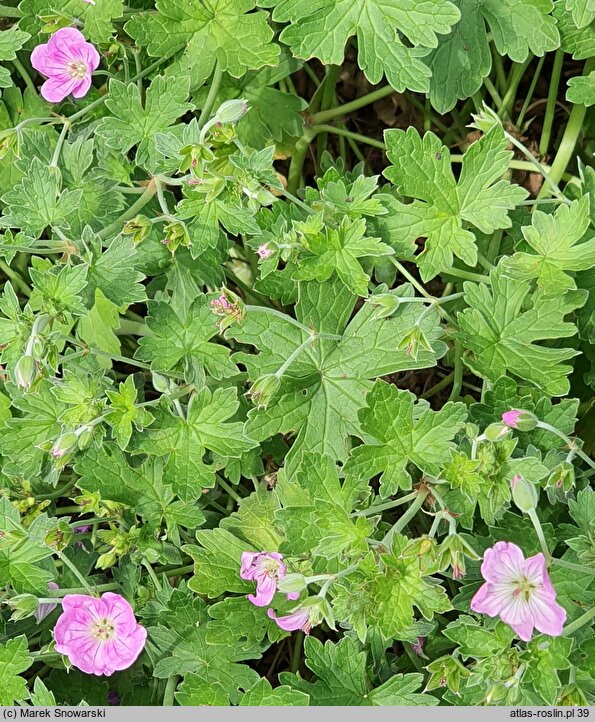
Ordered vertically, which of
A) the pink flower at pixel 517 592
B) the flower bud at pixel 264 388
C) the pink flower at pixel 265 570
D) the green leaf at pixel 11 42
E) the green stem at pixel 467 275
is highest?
the green leaf at pixel 11 42

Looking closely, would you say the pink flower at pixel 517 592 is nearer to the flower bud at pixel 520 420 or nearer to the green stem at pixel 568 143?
the flower bud at pixel 520 420

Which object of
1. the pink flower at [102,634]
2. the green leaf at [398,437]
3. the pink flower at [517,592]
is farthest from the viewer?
the pink flower at [102,634]

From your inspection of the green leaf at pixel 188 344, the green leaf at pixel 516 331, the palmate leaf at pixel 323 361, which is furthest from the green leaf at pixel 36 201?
the green leaf at pixel 516 331

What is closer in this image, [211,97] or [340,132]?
[211,97]

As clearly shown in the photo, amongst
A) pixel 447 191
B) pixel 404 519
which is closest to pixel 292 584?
pixel 404 519

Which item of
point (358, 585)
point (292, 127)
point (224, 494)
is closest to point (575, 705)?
point (358, 585)

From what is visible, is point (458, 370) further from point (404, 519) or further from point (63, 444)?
point (63, 444)

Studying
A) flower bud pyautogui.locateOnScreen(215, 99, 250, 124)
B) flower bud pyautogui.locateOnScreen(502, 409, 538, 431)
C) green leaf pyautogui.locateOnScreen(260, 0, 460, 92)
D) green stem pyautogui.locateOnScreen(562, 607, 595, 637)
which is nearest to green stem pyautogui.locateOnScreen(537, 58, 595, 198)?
green leaf pyautogui.locateOnScreen(260, 0, 460, 92)
